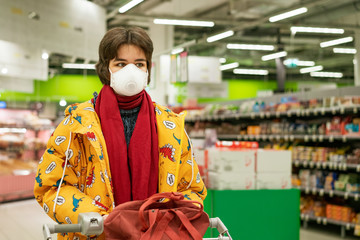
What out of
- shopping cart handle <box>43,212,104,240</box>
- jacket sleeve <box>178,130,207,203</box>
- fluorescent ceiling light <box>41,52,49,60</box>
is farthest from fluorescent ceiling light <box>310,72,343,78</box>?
shopping cart handle <box>43,212,104,240</box>

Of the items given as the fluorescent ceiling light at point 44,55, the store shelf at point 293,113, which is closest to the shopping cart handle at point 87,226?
the store shelf at point 293,113

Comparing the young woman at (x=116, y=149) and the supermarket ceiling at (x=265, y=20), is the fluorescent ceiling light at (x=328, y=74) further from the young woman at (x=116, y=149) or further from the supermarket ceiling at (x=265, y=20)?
the young woman at (x=116, y=149)

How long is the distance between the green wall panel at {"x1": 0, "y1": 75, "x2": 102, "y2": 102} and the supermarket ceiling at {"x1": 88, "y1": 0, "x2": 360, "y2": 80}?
220 cm

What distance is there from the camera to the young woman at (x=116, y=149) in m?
1.73

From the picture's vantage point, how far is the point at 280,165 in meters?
4.46

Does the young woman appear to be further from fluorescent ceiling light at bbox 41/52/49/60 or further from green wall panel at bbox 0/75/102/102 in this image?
fluorescent ceiling light at bbox 41/52/49/60

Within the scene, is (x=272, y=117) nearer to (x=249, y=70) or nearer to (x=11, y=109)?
(x=11, y=109)

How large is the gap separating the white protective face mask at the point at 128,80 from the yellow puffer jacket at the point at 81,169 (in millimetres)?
147

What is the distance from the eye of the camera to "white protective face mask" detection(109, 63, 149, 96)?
1853mm

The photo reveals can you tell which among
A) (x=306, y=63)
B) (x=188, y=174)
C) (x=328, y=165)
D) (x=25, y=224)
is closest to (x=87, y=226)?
(x=188, y=174)

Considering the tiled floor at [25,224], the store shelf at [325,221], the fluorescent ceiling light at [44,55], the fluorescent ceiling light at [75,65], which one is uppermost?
the fluorescent ceiling light at [44,55]

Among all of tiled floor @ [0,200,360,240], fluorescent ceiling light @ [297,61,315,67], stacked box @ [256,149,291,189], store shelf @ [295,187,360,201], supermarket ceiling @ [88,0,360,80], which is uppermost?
supermarket ceiling @ [88,0,360,80]

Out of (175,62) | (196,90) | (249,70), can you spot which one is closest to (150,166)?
(175,62)

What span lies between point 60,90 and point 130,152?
24.5ft
